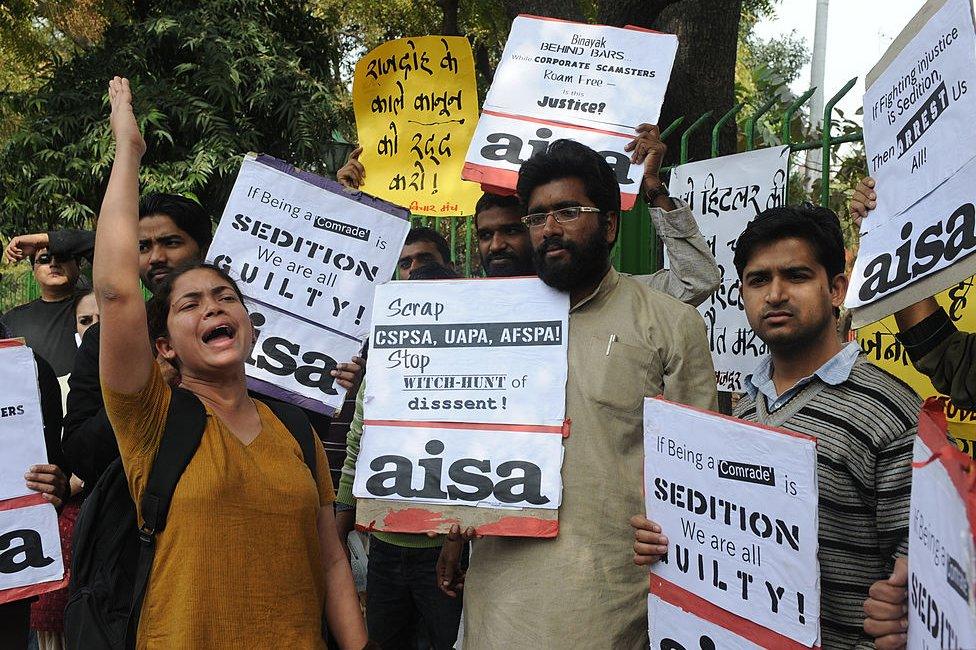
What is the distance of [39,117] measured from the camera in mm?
11414

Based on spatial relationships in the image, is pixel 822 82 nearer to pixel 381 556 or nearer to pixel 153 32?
pixel 153 32

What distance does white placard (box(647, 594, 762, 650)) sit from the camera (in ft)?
8.66

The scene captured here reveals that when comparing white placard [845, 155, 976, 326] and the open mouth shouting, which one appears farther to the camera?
the open mouth shouting

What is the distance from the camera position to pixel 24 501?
11.1 ft

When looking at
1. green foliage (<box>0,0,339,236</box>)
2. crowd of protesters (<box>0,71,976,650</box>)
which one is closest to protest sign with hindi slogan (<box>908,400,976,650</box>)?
crowd of protesters (<box>0,71,976,650</box>)

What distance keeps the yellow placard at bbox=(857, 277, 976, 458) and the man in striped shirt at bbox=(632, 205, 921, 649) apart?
2.88ft

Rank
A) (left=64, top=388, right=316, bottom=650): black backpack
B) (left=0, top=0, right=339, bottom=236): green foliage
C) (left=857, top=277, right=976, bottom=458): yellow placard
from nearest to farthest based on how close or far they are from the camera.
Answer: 1. (left=64, top=388, right=316, bottom=650): black backpack
2. (left=857, top=277, right=976, bottom=458): yellow placard
3. (left=0, top=0, right=339, bottom=236): green foliage

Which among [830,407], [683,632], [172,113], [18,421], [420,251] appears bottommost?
[683,632]

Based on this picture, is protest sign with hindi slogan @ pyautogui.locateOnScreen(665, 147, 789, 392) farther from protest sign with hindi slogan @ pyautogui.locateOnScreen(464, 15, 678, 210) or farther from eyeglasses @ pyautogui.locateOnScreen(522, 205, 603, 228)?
eyeglasses @ pyautogui.locateOnScreen(522, 205, 603, 228)

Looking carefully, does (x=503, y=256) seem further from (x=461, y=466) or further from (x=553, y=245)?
(x=461, y=466)

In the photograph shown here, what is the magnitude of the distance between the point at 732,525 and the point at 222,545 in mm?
1357

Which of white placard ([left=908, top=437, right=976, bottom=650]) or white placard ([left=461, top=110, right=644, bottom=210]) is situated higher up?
white placard ([left=461, top=110, right=644, bottom=210])

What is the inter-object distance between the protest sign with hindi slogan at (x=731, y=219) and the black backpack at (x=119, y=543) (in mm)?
2595

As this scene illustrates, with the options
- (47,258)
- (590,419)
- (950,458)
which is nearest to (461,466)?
(590,419)
